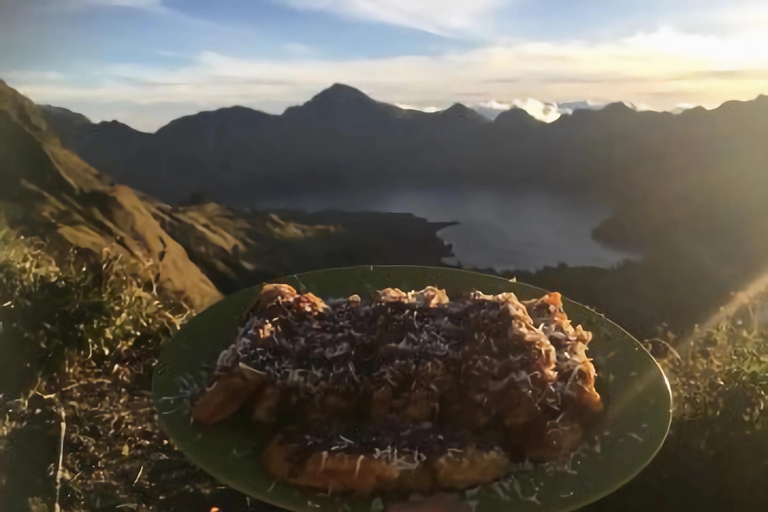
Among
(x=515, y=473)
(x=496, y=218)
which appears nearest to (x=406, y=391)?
(x=515, y=473)

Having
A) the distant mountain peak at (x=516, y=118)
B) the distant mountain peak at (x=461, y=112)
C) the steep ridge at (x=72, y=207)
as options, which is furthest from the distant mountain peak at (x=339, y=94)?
the steep ridge at (x=72, y=207)

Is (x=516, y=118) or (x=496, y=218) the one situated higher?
(x=516, y=118)

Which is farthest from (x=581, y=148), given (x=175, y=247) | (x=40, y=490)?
(x=40, y=490)

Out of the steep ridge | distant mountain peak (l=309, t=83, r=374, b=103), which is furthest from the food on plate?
distant mountain peak (l=309, t=83, r=374, b=103)

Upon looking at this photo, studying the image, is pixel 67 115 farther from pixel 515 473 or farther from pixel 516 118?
pixel 515 473

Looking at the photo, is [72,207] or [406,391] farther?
[72,207]

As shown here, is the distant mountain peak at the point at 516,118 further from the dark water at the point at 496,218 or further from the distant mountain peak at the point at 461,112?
the dark water at the point at 496,218
